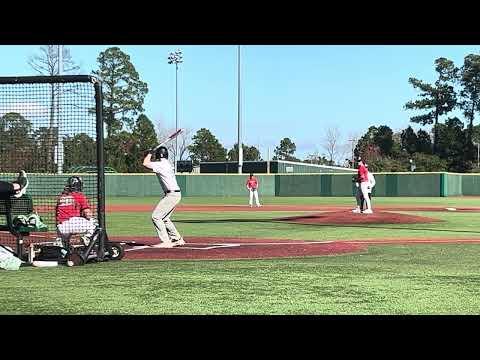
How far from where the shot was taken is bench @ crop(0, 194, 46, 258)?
993 centimetres

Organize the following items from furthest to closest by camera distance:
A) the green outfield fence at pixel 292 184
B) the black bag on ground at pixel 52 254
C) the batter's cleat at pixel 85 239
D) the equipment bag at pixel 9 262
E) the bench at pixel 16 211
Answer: the green outfield fence at pixel 292 184, the batter's cleat at pixel 85 239, the bench at pixel 16 211, the black bag on ground at pixel 52 254, the equipment bag at pixel 9 262

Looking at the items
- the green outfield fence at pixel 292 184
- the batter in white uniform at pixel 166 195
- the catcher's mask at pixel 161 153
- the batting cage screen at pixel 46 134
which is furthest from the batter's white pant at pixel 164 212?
the green outfield fence at pixel 292 184

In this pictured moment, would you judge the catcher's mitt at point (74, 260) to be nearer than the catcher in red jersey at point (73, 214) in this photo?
Yes

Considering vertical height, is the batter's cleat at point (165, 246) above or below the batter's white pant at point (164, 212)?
below

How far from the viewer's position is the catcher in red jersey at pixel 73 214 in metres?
10.1

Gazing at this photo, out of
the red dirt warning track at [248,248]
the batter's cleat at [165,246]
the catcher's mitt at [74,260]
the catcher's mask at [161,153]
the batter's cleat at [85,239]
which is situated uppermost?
the catcher's mask at [161,153]

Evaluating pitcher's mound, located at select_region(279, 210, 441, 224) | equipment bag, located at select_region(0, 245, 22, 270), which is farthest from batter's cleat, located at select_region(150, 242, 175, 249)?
pitcher's mound, located at select_region(279, 210, 441, 224)

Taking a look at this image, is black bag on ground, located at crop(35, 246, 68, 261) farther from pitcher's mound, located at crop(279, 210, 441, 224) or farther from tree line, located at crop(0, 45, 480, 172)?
tree line, located at crop(0, 45, 480, 172)

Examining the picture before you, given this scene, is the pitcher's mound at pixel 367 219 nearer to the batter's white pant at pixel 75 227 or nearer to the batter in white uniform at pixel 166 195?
the batter in white uniform at pixel 166 195

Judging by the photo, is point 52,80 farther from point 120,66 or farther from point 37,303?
point 120,66

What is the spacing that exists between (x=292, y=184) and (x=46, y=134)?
42282mm
